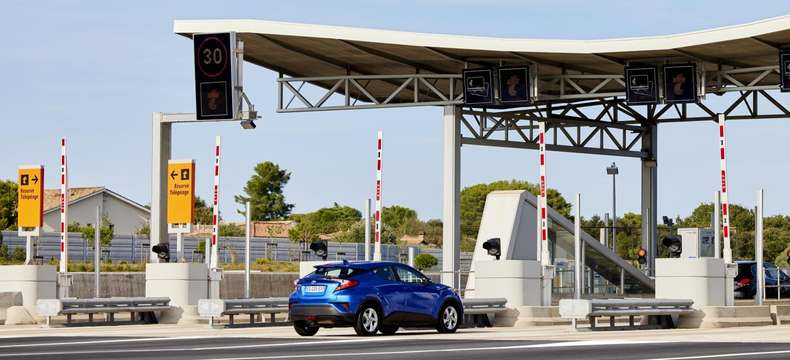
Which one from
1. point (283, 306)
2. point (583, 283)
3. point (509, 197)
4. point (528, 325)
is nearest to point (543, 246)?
point (528, 325)

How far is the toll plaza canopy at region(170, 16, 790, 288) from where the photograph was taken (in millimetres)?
38125

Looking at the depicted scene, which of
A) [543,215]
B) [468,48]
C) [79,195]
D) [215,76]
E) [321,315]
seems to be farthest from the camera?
[79,195]

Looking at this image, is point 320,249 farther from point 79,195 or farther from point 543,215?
point 79,195

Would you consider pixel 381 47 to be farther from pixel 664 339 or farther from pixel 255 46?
pixel 664 339

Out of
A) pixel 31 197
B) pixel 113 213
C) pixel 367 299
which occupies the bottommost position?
pixel 367 299

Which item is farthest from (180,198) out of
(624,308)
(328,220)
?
(328,220)

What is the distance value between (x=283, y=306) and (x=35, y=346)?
9867 mm

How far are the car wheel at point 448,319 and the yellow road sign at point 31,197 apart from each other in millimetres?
9306

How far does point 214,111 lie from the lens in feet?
110

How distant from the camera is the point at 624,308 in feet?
93.4

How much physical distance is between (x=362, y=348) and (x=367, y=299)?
4231 millimetres

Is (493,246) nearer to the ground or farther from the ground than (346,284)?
farther from the ground

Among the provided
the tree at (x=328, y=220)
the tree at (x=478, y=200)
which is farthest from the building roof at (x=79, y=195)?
the tree at (x=478, y=200)

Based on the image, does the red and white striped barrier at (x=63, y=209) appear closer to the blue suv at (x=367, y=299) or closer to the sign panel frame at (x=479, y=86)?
the blue suv at (x=367, y=299)
